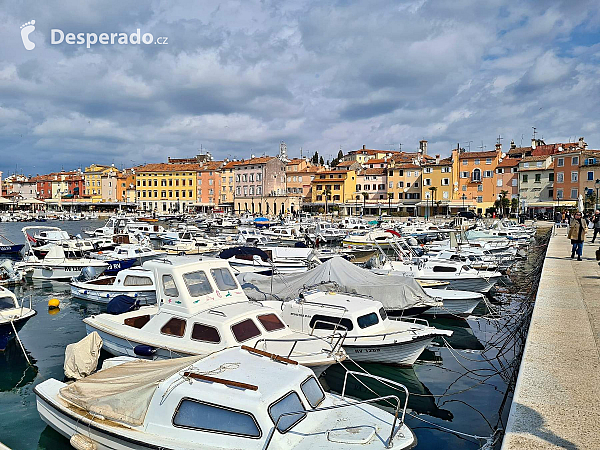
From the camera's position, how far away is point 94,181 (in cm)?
14112

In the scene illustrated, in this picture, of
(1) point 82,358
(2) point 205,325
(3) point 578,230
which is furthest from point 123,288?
(3) point 578,230

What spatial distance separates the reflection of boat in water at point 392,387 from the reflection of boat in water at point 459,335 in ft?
12.1

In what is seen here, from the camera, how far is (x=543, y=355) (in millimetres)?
9391

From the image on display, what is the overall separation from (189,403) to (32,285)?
986 inches

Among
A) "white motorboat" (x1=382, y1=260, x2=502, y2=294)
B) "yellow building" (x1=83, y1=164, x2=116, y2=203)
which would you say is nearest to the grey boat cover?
"white motorboat" (x1=382, y1=260, x2=502, y2=294)

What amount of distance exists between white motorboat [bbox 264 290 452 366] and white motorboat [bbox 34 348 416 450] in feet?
17.2

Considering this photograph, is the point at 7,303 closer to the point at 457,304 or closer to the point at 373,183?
the point at 457,304

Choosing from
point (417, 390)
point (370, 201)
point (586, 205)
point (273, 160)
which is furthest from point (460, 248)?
point (273, 160)

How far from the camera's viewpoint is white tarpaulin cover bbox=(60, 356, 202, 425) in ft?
25.9

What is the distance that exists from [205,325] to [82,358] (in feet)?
11.6

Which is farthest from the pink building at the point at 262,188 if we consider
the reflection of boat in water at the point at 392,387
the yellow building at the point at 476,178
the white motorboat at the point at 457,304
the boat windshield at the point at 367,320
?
the reflection of boat in water at the point at 392,387

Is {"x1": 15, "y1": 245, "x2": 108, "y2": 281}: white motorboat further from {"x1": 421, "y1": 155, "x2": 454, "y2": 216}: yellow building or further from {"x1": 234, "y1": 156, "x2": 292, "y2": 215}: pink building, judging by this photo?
{"x1": 234, "y1": 156, "x2": 292, "y2": 215}: pink building

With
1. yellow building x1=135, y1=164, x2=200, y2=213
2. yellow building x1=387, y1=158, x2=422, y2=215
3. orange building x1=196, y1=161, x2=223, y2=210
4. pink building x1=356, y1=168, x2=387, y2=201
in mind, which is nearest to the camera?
yellow building x1=387, y1=158, x2=422, y2=215

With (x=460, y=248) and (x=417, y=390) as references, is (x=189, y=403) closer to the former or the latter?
(x=417, y=390)
